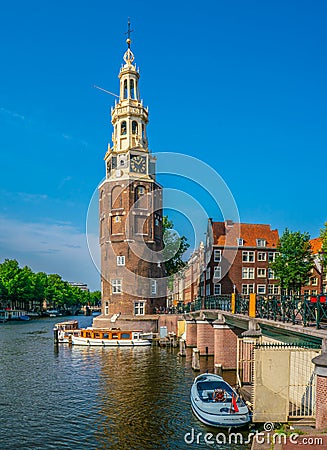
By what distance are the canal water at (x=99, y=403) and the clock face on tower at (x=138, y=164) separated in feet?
99.7

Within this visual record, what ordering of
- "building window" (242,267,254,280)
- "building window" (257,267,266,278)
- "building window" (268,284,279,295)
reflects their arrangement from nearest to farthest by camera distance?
"building window" (242,267,254,280) < "building window" (268,284,279,295) < "building window" (257,267,266,278)

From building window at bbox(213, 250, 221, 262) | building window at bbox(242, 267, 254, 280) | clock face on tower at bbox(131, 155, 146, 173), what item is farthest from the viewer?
building window at bbox(213, 250, 221, 262)

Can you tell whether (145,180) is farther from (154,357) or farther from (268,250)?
(154,357)

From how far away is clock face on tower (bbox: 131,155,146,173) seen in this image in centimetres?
6681

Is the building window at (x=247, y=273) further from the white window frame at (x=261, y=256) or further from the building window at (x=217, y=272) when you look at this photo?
the building window at (x=217, y=272)

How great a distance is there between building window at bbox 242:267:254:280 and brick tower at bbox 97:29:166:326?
12.8 meters

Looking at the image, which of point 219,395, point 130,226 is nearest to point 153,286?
point 130,226

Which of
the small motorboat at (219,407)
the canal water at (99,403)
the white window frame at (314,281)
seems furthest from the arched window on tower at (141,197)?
the small motorboat at (219,407)

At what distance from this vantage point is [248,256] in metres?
69.1

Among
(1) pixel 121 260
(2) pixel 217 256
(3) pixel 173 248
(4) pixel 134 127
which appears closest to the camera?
(1) pixel 121 260

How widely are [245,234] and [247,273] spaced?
6742 millimetres

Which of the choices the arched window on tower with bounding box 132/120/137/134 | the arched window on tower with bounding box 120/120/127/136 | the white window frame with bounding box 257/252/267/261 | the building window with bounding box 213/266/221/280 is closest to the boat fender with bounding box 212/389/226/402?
the building window with bounding box 213/266/221/280

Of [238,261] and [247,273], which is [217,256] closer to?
[238,261]

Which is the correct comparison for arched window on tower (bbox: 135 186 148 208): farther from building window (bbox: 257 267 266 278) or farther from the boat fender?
the boat fender
